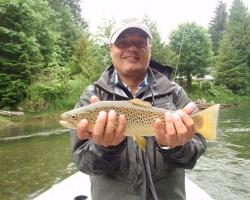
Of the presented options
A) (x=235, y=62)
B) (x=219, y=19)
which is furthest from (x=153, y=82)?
(x=219, y=19)

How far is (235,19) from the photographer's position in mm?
54219

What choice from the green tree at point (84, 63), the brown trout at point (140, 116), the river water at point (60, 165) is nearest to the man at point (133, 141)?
the brown trout at point (140, 116)

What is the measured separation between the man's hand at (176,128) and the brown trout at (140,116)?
0.13 m

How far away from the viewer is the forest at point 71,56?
70.7 ft

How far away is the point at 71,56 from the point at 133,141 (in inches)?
1554

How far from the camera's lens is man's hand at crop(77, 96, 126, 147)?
2.10 meters

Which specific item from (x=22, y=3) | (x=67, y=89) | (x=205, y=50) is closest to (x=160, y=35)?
(x=205, y=50)

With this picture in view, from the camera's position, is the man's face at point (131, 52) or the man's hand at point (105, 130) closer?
the man's hand at point (105, 130)

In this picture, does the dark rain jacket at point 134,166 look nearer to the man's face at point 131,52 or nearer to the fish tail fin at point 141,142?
the fish tail fin at point 141,142

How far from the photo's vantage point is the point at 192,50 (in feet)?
126

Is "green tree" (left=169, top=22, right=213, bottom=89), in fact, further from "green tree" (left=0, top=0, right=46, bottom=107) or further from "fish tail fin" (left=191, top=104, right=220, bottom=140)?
"fish tail fin" (left=191, top=104, right=220, bottom=140)

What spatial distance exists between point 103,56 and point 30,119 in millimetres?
15222

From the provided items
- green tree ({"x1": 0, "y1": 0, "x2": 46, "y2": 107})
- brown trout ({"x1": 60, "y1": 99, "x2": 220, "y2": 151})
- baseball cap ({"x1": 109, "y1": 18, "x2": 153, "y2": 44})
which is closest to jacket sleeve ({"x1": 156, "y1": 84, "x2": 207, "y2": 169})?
brown trout ({"x1": 60, "y1": 99, "x2": 220, "y2": 151})

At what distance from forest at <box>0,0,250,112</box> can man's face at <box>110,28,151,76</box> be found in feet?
9.25
